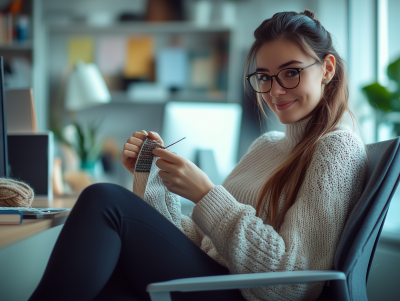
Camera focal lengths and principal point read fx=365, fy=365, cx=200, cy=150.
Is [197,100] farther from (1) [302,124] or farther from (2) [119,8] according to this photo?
(1) [302,124]

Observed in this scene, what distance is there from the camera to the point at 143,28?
10.3ft

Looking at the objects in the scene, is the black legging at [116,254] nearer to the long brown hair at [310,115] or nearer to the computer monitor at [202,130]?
the long brown hair at [310,115]

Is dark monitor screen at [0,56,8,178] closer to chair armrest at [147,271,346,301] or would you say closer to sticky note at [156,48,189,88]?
chair armrest at [147,271,346,301]

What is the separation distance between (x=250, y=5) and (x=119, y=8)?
1.17 metres

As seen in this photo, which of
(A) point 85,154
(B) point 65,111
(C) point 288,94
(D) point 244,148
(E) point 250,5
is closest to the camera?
(C) point 288,94

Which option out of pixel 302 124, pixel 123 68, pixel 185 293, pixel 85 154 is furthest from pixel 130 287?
pixel 123 68

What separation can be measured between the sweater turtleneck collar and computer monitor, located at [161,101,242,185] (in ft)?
1.88

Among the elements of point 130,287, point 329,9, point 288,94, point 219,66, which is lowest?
point 130,287

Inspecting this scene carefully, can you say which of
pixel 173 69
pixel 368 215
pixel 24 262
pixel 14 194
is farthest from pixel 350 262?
pixel 173 69

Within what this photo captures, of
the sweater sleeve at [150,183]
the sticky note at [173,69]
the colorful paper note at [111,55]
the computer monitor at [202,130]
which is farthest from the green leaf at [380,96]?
the colorful paper note at [111,55]

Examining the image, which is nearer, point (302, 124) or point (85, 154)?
point (302, 124)

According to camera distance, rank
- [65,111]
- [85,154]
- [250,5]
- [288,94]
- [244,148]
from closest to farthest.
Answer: [288,94]
[244,148]
[85,154]
[250,5]
[65,111]

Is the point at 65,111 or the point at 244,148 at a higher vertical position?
the point at 65,111

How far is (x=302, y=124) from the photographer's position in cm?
109
